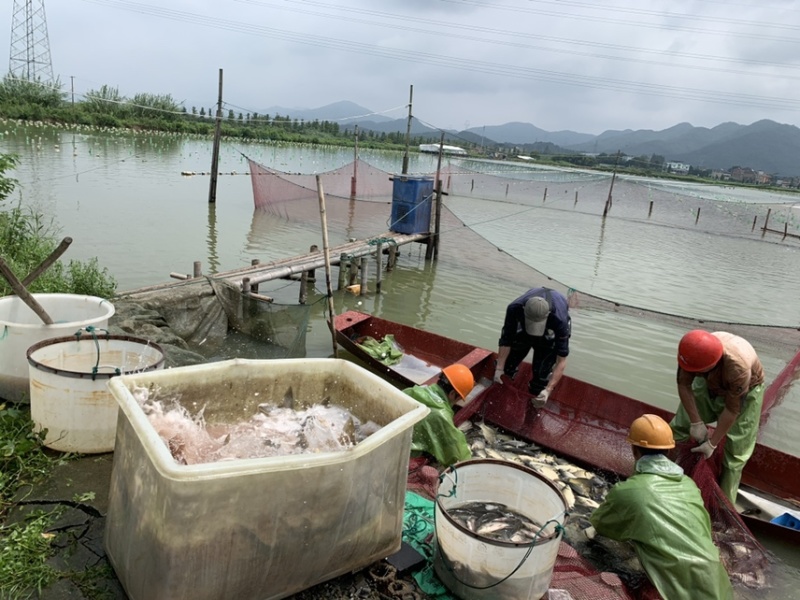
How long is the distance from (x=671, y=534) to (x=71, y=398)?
12.4 feet

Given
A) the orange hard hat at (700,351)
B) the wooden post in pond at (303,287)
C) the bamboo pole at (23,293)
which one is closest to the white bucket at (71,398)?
the bamboo pole at (23,293)

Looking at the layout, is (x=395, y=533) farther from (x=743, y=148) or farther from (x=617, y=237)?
(x=743, y=148)

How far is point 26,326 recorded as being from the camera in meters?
3.65

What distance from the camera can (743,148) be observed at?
602 ft

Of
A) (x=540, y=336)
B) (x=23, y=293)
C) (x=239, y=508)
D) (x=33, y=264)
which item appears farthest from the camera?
(x=33, y=264)

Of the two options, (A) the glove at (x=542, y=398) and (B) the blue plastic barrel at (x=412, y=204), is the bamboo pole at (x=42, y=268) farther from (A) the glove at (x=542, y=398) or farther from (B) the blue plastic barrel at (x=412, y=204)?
(B) the blue plastic barrel at (x=412, y=204)

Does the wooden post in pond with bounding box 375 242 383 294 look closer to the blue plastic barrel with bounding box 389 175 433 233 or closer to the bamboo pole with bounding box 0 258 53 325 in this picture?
the blue plastic barrel with bounding box 389 175 433 233

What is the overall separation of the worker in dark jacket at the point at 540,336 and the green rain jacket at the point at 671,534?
1.86 meters

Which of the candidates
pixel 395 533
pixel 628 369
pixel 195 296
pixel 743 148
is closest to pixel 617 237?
pixel 628 369

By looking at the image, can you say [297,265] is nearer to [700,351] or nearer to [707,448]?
[700,351]

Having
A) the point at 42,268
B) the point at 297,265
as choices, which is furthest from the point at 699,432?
the point at 297,265

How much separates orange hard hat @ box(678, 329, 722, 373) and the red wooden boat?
1.18 m

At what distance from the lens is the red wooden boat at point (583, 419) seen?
4762 millimetres

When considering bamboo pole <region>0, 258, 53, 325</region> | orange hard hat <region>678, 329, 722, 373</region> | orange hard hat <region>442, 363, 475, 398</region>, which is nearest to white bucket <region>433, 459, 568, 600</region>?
orange hard hat <region>442, 363, 475, 398</region>
